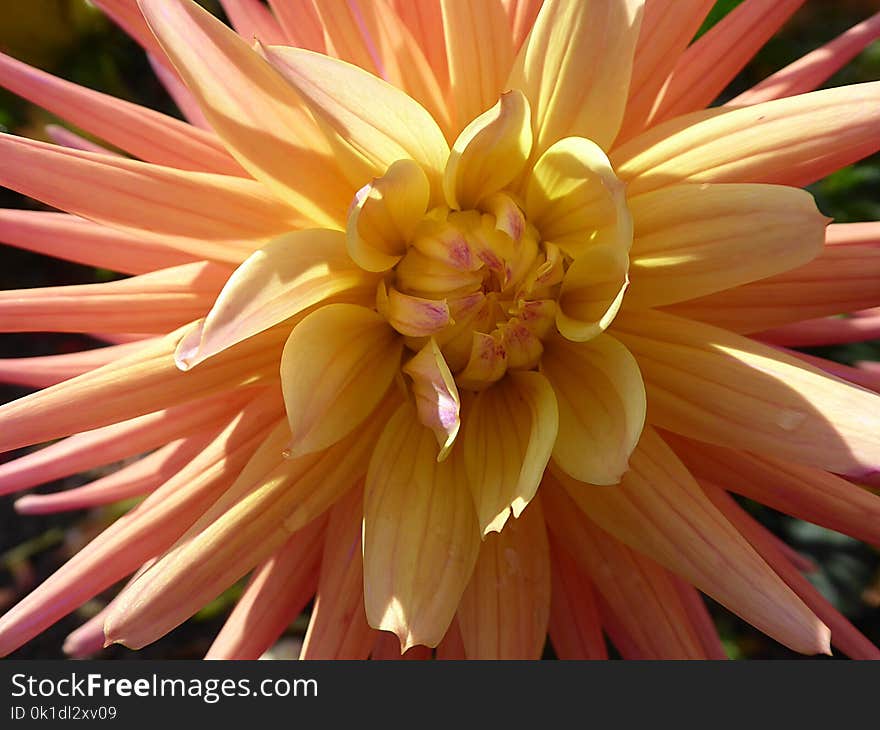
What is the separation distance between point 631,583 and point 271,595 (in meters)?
0.46

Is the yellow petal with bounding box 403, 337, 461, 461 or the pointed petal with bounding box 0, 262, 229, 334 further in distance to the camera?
the pointed petal with bounding box 0, 262, 229, 334

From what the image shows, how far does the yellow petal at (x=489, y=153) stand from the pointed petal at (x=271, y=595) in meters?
0.46

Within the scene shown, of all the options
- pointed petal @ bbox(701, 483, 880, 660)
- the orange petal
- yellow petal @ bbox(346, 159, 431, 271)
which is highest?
the orange petal

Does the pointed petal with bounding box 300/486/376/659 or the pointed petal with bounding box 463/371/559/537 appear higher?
the pointed petal with bounding box 463/371/559/537

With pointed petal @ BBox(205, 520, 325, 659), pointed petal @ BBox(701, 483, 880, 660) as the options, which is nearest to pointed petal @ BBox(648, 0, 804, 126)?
pointed petal @ BBox(701, 483, 880, 660)

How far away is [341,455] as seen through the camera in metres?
1.00

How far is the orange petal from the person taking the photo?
93 cm

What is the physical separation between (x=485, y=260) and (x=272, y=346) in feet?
0.82

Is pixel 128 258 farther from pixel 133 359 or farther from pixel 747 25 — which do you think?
pixel 747 25

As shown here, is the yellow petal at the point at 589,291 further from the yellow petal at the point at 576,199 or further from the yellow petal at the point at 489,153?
the yellow petal at the point at 489,153

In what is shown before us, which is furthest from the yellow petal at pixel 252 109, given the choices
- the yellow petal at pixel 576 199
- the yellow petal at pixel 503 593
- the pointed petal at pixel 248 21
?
the yellow petal at pixel 503 593

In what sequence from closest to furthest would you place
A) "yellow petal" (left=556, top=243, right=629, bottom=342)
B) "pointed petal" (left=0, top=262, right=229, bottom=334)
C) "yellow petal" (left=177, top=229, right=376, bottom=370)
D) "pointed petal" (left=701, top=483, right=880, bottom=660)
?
1. "yellow petal" (left=177, top=229, right=376, bottom=370)
2. "yellow petal" (left=556, top=243, right=629, bottom=342)
3. "pointed petal" (left=0, top=262, right=229, bottom=334)
4. "pointed petal" (left=701, top=483, right=880, bottom=660)

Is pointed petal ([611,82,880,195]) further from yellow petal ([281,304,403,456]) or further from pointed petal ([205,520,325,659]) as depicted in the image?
pointed petal ([205,520,325,659])

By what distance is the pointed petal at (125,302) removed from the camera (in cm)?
100
